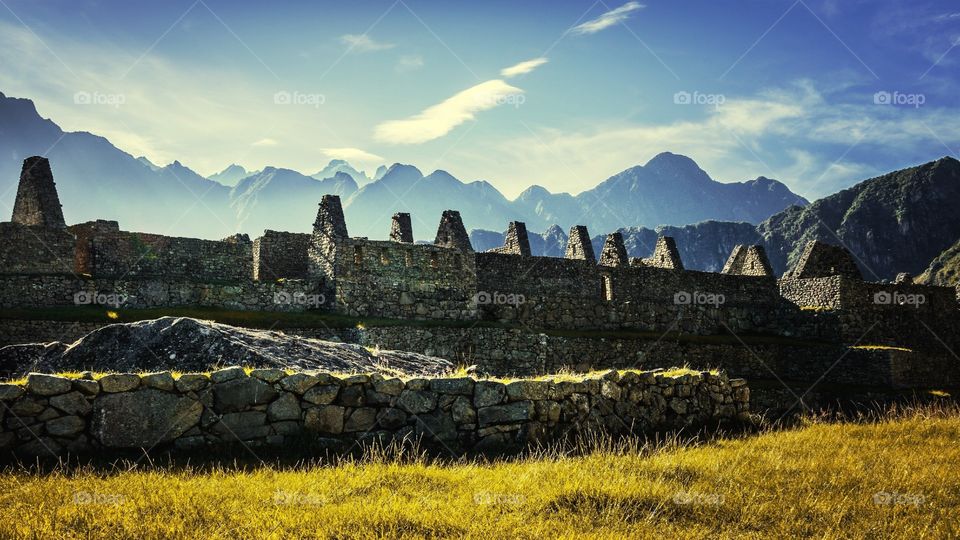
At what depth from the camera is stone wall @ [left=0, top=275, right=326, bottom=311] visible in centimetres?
2281

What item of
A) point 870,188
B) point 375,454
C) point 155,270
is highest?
point 870,188

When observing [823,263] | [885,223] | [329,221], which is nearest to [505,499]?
[329,221]

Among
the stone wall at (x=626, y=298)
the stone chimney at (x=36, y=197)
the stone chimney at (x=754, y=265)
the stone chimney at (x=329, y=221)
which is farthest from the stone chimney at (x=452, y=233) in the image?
the stone chimney at (x=36, y=197)

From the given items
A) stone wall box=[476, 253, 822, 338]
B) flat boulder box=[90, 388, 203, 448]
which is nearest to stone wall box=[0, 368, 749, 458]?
flat boulder box=[90, 388, 203, 448]

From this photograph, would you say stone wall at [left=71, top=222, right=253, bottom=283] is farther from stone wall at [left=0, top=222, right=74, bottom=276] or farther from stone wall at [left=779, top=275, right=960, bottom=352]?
stone wall at [left=779, top=275, right=960, bottom=352]

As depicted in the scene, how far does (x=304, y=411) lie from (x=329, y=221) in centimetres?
1748

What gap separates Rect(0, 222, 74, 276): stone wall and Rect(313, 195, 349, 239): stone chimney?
10459 mm

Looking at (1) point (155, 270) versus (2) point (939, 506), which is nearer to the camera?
(2) point (939, 506)

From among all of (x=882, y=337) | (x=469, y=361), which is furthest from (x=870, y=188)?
(x=469, y=361)

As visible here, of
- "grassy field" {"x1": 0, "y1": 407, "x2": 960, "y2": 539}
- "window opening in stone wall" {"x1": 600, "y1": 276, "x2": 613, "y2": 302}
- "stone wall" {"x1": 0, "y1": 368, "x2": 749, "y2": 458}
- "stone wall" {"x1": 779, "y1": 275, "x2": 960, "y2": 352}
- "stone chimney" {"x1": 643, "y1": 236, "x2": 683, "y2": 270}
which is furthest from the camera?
"stone chimney" {"x1": 643, "y1": 236, "x2": 683, "y2": 270}

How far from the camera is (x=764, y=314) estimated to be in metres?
34.4

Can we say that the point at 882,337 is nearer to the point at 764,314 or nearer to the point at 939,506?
the point at 764,314

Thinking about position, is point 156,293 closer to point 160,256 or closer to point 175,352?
point 160,256

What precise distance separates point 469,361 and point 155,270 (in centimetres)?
1637
